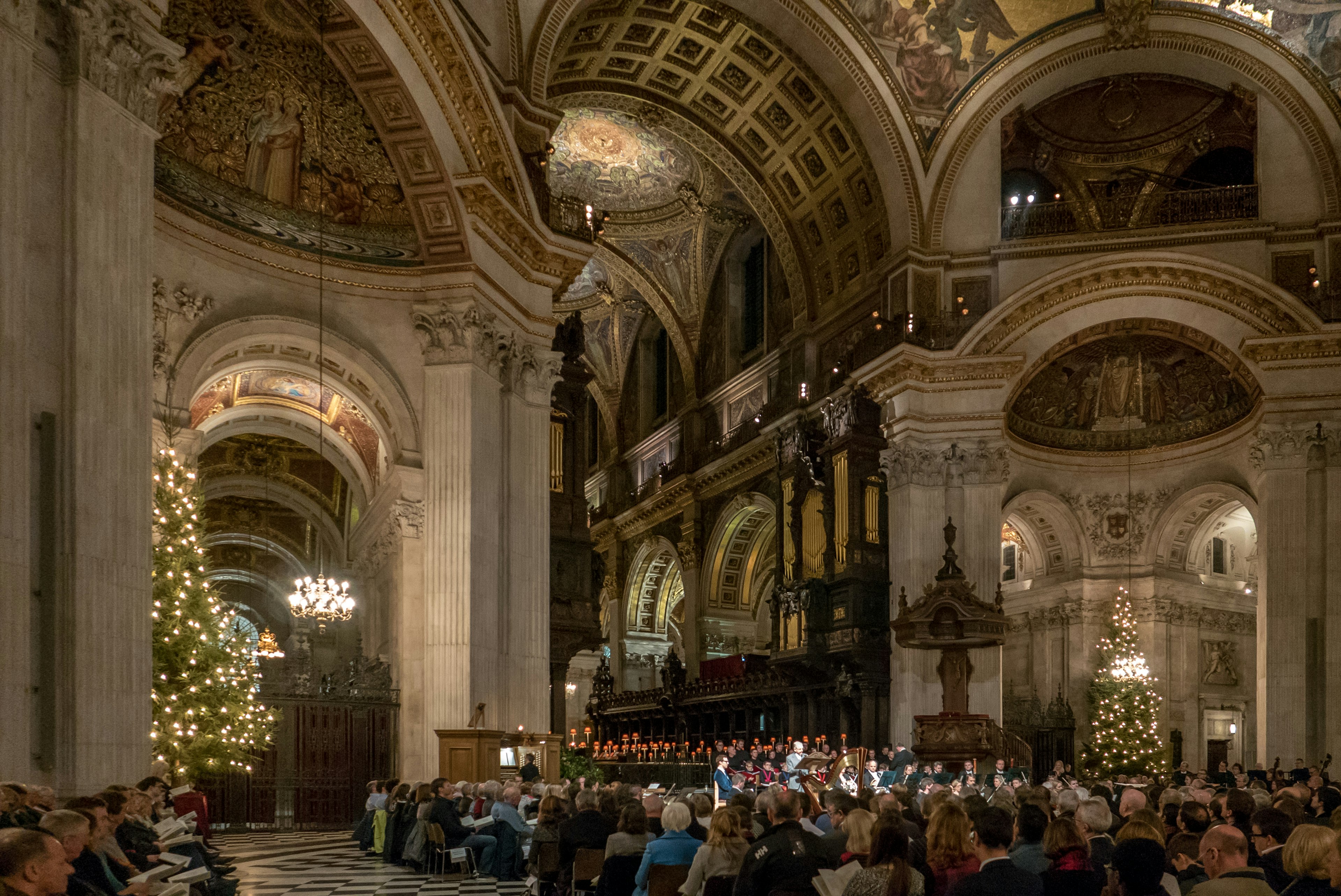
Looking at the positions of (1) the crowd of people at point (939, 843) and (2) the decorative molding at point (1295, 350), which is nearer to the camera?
(1) the crowd of people at point (939, 843)

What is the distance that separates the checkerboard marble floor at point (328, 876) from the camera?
12.4 meters

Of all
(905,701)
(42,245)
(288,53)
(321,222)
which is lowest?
(905,701)

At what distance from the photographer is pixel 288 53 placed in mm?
19156

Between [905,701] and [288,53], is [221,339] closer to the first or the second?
[288,53]

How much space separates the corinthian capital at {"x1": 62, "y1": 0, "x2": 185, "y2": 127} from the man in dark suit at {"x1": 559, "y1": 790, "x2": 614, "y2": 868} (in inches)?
257

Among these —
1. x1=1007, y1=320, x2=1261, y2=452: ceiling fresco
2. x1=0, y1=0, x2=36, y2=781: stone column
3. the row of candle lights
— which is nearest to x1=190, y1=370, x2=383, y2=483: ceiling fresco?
the row of candle lights

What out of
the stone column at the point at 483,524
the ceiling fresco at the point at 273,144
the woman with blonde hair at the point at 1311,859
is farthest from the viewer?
the stone column at the point at 483,524

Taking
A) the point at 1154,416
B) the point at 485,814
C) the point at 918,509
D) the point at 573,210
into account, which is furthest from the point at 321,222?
the point at 1154,416

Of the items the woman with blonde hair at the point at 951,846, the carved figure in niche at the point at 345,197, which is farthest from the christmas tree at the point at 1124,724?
the woman with blonde hair at the point at 951,846

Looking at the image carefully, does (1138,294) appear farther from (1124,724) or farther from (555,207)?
(555,207)

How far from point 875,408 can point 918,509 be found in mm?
2738

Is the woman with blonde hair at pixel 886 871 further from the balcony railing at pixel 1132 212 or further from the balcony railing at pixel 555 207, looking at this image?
the balcony railing at pixel 1132 212

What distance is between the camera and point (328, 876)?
13.8 m

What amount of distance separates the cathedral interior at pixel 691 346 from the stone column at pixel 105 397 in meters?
0.04
